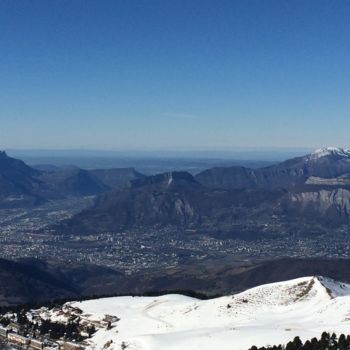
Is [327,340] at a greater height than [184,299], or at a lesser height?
greater

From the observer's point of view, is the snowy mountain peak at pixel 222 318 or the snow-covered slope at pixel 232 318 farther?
the snowy mountain peak at pixel 222 318

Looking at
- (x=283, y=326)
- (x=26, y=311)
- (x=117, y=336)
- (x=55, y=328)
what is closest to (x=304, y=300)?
(x=283, y=326)

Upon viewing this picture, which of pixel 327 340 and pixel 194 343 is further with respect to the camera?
pixel 194 343

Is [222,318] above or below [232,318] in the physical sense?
below

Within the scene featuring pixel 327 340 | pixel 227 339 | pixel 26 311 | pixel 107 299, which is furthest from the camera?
pixel 107 299

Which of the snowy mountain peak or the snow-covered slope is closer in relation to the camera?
the snow-covered slope

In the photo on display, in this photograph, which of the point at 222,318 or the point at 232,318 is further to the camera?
the point at 222,318

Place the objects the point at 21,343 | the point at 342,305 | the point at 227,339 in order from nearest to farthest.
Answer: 1. the point at 227,339
2. the point at 342,305
3. the point at 21,343

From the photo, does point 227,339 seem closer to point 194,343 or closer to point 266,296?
point 194,343
